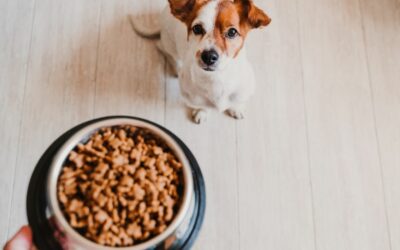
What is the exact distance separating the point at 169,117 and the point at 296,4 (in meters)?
0.81

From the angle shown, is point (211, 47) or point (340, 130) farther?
point (340, 130)

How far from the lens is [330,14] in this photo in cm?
181

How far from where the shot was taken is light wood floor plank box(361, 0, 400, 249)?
5.30ft

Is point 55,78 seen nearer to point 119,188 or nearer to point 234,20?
point 234,20

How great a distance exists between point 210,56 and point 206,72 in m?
0.12

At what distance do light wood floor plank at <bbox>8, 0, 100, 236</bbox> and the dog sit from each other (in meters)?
0.40

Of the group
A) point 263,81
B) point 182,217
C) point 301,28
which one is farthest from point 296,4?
point 182,217

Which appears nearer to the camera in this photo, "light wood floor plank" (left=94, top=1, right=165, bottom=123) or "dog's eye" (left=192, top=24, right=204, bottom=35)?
"dog's eye" (left=192, top=24, right=204, bottom=35)

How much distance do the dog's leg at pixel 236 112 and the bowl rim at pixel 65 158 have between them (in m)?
0.73

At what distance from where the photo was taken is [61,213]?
2.62 feet

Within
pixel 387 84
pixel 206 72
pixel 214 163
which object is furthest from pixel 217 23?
pixel 387 84

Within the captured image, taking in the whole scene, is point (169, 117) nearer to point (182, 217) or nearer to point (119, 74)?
point (119, 74)

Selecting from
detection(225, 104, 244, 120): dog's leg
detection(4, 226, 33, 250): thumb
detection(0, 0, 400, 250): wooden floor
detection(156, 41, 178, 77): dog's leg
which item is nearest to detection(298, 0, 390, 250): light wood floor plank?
detection(0, 0, 400, 250): wooden floor

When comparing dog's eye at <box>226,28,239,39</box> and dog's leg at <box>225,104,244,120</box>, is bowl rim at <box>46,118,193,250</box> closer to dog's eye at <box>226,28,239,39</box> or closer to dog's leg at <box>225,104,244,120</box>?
dog's eye at <box>226,28,239,39</box>
